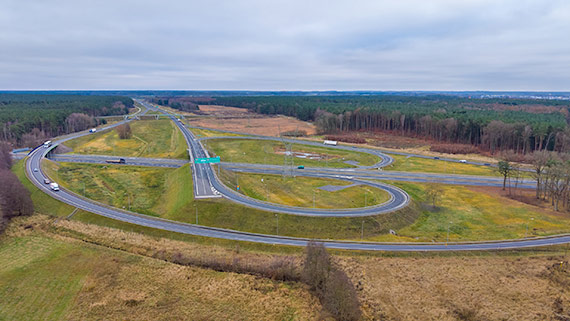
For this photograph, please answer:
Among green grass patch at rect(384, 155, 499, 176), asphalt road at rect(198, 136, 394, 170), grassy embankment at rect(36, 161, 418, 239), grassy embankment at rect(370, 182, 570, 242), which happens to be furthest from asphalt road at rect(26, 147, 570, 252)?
asphalt road at rect(198, 136, 394, 170)

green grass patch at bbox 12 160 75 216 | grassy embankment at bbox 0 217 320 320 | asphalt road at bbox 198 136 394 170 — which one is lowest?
grassy embankment at bbox 0 217 320 320

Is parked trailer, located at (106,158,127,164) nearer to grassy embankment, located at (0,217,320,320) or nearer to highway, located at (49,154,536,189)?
highway, located at (49,154,536,189)

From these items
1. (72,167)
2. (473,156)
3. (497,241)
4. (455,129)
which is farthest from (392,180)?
(72,167)

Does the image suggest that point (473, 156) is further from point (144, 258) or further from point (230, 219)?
point (144, 258)

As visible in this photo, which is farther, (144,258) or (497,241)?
(497,241)

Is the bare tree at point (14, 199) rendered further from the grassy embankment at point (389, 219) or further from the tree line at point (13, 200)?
the grassy embankment at point (389, 219)

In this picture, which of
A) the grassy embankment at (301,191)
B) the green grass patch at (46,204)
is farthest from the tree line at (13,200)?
the grassy embankment at (301,191)
